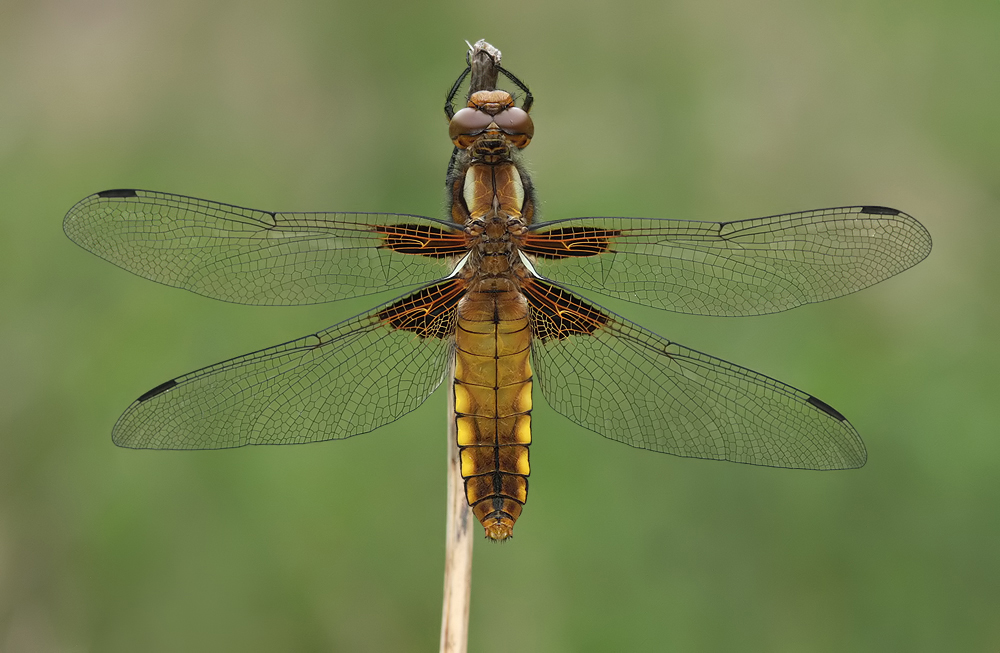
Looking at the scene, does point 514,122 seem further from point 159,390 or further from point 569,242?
point 159,390

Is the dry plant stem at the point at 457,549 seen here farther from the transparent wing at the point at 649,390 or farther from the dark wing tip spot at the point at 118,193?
the dark wing tip spot at the point at 118,193

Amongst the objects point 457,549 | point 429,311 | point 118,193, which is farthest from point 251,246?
point 457,549

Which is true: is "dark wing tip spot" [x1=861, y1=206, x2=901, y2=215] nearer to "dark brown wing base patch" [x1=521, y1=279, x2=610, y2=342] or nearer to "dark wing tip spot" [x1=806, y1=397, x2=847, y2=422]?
"dark wing tip spot" [x1=806, y1=397, x2=847, y2=422]

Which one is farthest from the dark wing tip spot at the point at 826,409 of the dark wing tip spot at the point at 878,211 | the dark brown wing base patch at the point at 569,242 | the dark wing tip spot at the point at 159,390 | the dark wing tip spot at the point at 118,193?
the dark wing tip spot at the point at 118,193

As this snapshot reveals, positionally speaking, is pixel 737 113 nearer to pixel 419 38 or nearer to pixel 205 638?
pixel 419 38

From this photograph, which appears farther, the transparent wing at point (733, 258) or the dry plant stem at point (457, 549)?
the transparent wing at point (733, 258)

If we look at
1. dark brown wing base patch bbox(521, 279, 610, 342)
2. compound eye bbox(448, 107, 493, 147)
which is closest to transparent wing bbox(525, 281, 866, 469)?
dark brown wing base patch bbox(521, 279, 610, 342)
